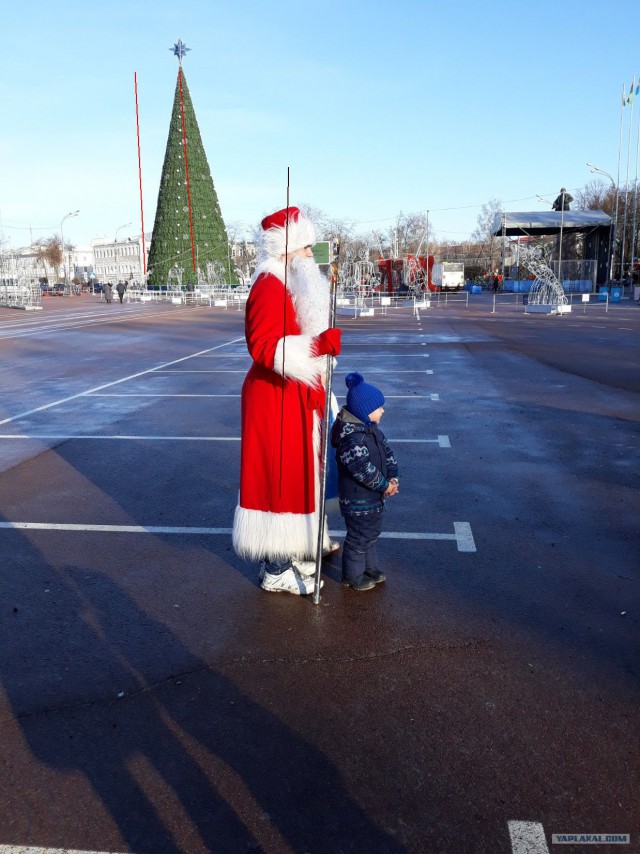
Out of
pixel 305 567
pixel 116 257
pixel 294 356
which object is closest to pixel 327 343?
pixel 294 356

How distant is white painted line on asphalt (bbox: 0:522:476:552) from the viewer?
199 inches

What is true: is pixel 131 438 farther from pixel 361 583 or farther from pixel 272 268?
pixel 272 268

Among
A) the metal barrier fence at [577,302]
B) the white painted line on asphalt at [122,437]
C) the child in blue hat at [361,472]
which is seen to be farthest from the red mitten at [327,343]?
the metal barrier fence at [577,302]

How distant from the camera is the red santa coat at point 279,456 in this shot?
12.7 feet

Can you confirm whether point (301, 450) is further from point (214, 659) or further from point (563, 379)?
point (563, 379)

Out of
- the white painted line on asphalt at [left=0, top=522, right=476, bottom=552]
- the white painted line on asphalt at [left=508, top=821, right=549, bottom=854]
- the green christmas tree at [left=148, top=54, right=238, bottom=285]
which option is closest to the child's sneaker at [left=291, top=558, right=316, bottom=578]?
the white painted line on asphalt at [left=0, top=522, right=476, bottom=552]

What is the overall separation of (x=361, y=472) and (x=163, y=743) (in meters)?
1.75

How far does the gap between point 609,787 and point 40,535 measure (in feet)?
13.4

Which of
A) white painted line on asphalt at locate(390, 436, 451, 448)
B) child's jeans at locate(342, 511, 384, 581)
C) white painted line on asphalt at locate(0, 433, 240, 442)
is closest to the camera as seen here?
child's jeans at locate(342, 511, 384, 581)

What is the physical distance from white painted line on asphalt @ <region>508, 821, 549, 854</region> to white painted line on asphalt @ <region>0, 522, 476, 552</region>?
2.57m

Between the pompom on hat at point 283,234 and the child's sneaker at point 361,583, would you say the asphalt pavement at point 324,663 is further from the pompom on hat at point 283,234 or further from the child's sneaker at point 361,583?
the pompom on hat at point 283,234

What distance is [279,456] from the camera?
3926 mm

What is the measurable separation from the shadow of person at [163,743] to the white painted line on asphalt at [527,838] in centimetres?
40

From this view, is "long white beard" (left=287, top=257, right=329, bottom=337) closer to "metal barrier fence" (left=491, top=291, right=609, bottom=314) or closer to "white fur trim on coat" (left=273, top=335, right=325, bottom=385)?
"white fur trim on coat" (left=273, top=335, right=325, bottom=385)
